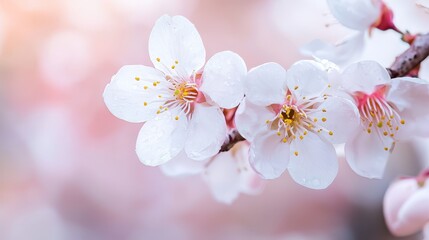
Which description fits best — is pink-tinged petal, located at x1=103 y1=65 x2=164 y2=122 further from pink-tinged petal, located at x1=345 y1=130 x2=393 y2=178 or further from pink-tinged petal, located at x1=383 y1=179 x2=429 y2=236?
pink-tinged petal, located at x1=383 y1=179 x2=429 y2=236

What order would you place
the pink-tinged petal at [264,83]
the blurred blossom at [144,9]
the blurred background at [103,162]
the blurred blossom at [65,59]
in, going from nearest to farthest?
the pink-tinged petal at [264,83] → the blurred background at [103,162] → the blurred blossom at [65,59] → the blurred blossom at [144,9]

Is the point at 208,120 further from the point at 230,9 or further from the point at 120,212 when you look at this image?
the point at 230,9

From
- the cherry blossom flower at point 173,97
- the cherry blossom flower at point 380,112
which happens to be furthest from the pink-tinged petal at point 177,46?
the cherry blossom flower at point 380,112

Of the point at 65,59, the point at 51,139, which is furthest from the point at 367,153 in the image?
the point at 65,59

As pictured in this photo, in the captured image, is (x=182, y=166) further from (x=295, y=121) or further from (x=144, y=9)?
(x=144, y=9)

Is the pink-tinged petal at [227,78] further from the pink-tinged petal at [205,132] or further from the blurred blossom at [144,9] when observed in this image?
the blurred blossom at [144,9]

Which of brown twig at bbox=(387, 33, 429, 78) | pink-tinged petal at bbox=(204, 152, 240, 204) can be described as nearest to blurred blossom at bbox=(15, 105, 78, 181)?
pink-tinged petal at bbox=(204, 152, 240, 204)
